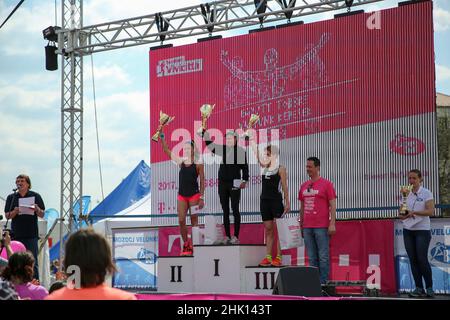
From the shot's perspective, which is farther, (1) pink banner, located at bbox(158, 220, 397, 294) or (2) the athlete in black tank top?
(1) pink banner, located at bbox(158, 220, 397, 294)

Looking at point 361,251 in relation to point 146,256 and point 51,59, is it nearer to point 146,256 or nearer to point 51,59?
point 146,256

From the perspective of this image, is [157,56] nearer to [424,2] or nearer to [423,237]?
[424,2]

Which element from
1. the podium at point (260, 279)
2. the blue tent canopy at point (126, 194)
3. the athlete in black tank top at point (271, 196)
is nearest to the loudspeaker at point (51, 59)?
the blue tent canopy at point (126, 194)

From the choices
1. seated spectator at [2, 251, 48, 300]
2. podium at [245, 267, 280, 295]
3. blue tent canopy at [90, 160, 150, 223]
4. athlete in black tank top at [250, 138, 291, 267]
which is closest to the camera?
seated spectator at [2, 251, 48, 300]

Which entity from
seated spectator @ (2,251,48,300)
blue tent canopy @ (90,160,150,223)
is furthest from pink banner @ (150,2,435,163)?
seated spectator @ (2,251,48,300)

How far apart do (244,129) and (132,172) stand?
5.65 metres

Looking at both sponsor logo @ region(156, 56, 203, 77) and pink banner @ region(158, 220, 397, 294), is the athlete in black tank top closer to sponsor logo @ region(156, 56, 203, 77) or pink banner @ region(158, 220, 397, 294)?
pink banner @ region(158, 220, 397, 294)

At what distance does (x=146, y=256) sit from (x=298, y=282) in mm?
6504

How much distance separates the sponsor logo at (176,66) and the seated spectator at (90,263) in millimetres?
11514

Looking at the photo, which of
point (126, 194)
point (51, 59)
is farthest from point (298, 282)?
point (126, 194)

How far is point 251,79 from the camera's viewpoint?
13.6 m

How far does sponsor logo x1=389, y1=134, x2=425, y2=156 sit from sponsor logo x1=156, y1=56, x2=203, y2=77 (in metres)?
3.96

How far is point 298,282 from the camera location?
532cm

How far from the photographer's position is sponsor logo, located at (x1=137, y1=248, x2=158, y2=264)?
37.7 ft
